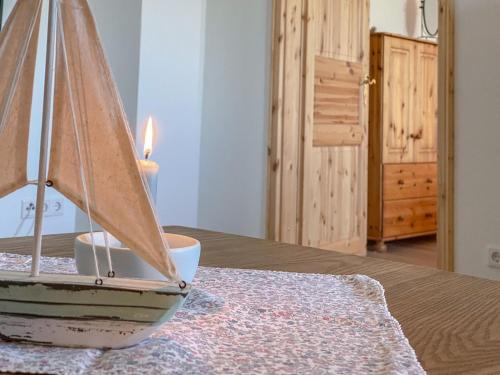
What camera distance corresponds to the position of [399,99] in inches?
175

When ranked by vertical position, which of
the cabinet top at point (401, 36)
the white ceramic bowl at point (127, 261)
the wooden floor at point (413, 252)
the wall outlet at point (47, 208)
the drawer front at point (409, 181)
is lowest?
the wooden floor at point (413, 252)

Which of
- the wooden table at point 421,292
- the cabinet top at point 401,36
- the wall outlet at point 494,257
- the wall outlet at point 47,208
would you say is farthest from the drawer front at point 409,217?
the wooden table at point 421,292

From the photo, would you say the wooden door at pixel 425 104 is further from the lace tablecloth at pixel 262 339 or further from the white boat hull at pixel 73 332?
the white boat hull at pixel 73 332

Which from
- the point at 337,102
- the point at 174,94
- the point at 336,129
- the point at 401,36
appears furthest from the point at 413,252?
the point at 174,94

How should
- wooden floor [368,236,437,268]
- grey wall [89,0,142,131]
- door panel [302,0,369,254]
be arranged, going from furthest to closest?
wooden floor [368,236,437,268] < door panel [302,0,369,254] < grey wall [89,0,142,131]

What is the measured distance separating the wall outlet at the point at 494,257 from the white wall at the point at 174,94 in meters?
1.59

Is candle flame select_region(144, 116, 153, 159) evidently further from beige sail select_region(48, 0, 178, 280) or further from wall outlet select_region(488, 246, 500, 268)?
wall outlet select_region(488, 246, 500, 268)

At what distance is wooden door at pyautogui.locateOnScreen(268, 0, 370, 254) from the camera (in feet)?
10.1

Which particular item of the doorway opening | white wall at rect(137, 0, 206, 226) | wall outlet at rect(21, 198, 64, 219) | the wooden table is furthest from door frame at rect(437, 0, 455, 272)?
wall outlet at rect(21, 198, 64, 219)

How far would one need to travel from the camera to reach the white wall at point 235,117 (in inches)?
122

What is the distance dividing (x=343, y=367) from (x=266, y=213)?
8.62 ft

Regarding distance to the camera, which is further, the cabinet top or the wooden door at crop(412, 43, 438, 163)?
the wooden door at crop(412, 43, 438, 163)

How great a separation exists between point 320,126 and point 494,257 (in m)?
1.35

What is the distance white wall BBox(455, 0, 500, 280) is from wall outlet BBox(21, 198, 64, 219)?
1918 mm
